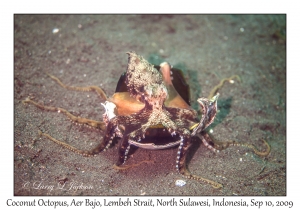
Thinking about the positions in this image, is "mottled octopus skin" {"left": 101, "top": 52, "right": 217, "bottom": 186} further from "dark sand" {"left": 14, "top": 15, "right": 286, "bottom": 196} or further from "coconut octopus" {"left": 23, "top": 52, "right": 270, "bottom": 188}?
"dark sand" {"left": 14, "top": 15, "right": 286, "bottom": 196}

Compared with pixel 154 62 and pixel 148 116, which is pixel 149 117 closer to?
pixel 148 116

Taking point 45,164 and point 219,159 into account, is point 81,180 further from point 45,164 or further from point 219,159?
point 219,159

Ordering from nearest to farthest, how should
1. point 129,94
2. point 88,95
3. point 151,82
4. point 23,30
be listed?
1. point 151,82
2. point 129,94
3. point 88,95
4. point 23,30

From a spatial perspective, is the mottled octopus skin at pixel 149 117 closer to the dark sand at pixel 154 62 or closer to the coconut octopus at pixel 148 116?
the coconut octopus at pixel 148 116

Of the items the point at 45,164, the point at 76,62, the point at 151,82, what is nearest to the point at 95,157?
the point at 45,164
